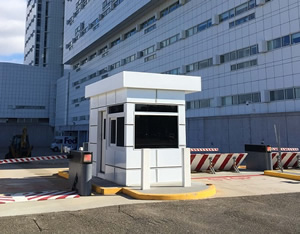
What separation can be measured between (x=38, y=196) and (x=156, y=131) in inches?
168

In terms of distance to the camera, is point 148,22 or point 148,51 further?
point 148,22

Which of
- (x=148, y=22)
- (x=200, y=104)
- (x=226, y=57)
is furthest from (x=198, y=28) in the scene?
(x=148, y=22)

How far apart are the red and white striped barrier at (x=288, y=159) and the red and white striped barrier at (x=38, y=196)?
38.0 ft

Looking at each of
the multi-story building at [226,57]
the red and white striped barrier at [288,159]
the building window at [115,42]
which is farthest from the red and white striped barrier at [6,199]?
the building window at [115,42]

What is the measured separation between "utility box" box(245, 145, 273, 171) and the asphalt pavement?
765 cm

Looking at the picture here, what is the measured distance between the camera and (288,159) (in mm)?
15750

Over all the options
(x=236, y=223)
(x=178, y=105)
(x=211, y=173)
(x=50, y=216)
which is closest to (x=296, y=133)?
(x=211, y=173)

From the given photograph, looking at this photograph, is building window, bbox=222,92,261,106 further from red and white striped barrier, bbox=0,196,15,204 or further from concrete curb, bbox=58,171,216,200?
red and white striped barrier, bbox=0,196,15,204

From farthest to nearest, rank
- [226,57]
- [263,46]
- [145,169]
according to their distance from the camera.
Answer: [226,57], [263,46], [145,169]

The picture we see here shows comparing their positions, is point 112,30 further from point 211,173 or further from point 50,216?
point 50,216

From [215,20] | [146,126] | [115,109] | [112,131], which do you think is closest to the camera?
[146,126]

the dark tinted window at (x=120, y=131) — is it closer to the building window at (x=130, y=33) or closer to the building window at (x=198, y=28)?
the building window at (x=198, y=28)

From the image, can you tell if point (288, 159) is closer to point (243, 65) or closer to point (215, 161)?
point (215, 161)

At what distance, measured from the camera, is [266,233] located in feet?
16.3
